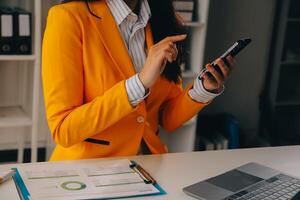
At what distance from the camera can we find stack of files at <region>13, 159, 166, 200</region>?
1.25 meters

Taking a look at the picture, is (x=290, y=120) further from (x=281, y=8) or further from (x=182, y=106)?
(x=182, y=106)

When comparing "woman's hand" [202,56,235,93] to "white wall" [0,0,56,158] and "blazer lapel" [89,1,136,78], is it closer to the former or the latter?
"blazer lapel" [89,1,136,78]

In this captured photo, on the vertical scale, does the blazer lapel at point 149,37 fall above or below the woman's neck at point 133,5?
below

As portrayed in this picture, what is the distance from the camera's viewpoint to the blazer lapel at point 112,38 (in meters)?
1.59

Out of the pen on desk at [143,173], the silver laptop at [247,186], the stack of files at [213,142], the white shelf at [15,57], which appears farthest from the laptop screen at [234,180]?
the stack of files at [213,142]

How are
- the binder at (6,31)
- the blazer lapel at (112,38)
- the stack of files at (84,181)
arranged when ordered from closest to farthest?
the stack of files at (84,181)
the blazer lapel at (112,38)
the binder at (6,31)

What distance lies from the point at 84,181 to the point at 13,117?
1795mm

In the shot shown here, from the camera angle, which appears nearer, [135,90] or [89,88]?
[135,90]

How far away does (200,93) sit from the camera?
66.3 inches

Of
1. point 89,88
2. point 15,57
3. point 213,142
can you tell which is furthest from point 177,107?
point 213,142

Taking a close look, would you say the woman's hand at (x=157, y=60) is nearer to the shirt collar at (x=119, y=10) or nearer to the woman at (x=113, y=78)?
the woman at (x=113, y=78)

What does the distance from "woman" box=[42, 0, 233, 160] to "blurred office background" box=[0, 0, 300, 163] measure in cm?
139

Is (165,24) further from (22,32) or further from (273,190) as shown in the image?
(22,32)

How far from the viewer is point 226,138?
359cm
